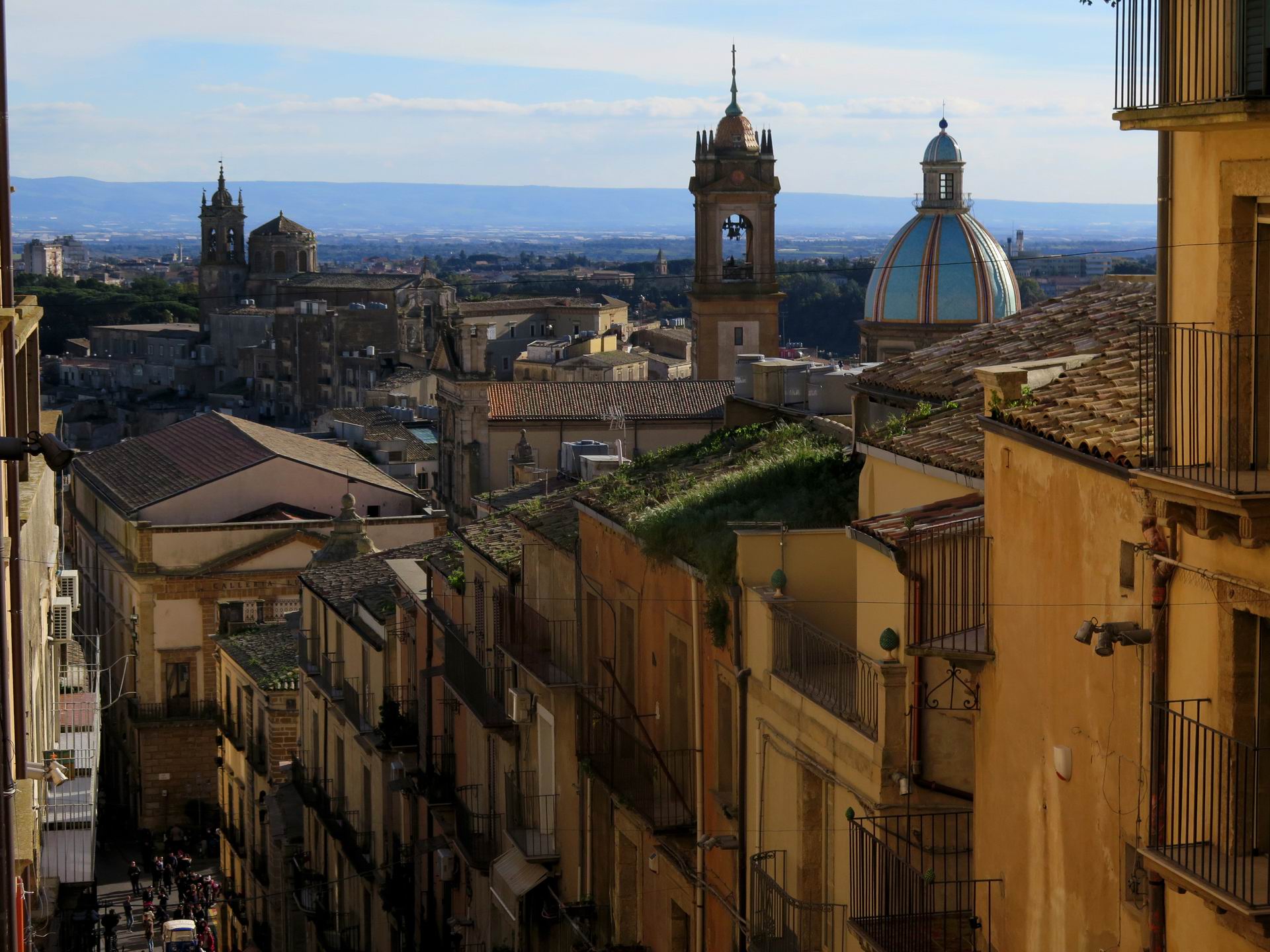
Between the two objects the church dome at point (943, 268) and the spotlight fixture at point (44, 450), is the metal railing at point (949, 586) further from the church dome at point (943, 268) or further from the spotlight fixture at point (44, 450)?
the church dome at point (943, 268)

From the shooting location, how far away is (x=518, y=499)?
1033 inches

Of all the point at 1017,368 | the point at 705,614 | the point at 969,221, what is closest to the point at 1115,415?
the point at 1017,368

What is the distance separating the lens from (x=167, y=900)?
123 ft

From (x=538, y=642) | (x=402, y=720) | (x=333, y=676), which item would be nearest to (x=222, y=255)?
(x=333, y=676)

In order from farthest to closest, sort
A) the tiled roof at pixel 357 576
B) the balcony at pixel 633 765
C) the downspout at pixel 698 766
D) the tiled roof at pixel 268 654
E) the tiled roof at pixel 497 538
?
the tiled roof at pixel 268 654 → the tiled roof at pixel 357 576 → the tiled roof at pixel 497 538 → the balcony at pixel 633 765 → the downspout at pixel 698 766

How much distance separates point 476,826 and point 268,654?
1642 cm

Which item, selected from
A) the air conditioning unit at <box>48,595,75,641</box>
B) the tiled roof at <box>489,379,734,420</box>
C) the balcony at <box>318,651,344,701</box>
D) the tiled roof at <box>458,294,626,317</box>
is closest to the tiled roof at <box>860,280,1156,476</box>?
the balcony at <box>318,651,344,701</box>

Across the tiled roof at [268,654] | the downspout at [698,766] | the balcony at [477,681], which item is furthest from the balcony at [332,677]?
the downspout at [698,766]

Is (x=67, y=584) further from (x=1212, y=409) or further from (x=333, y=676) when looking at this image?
(x=1212, y=409)

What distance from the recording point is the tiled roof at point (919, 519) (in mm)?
10586

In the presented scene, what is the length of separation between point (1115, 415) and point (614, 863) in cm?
915

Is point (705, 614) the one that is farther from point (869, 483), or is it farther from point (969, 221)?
point (969, 221)

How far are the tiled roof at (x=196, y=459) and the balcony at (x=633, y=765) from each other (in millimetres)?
28004

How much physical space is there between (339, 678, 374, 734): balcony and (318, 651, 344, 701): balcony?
13cm
